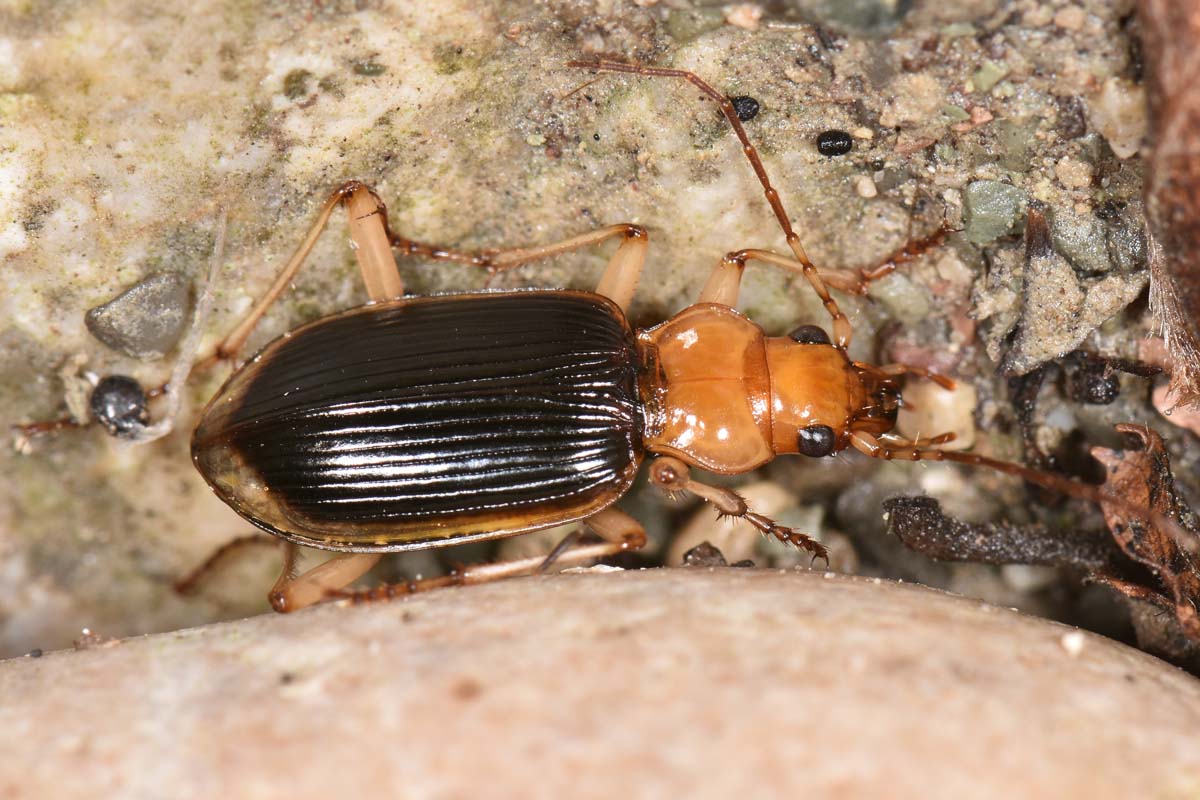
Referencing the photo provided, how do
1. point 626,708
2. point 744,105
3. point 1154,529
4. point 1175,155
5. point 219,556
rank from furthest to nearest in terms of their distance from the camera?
1. point 219,556
2. point 744,105
3. point 1154,529
4. point 1175,155
5. point 626,708

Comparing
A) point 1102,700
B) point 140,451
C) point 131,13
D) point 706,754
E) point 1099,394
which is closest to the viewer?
point 706,754

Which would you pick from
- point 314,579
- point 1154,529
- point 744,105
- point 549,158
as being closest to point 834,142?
point 744,105

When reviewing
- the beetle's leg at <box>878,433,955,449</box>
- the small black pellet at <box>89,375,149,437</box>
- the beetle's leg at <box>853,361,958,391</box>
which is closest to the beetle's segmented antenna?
the beetle's leg at <box>853,361,958,391</box>

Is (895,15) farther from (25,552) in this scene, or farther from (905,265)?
(25,552)

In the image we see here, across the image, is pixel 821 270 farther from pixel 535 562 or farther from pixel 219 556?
pixel 219 556

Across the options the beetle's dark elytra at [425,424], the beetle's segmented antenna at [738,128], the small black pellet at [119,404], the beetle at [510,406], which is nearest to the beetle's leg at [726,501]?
the beetle at [510,406]

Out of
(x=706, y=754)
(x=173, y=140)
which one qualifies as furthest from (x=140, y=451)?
(x=706, y=754)
